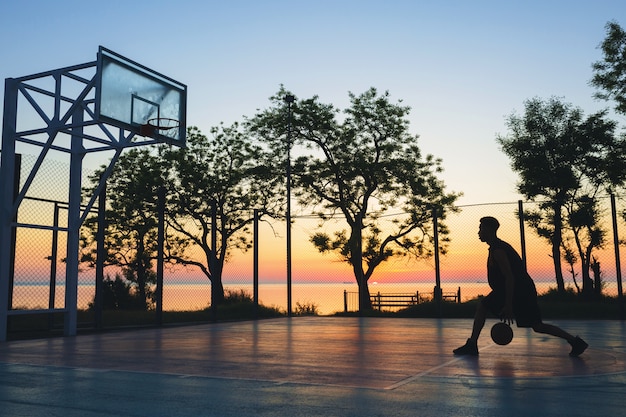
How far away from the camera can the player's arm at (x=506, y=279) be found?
7363 millimetres

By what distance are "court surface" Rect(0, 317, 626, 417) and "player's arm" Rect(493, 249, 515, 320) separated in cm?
62

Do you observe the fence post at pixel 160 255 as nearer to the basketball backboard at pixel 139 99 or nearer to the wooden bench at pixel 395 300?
the basketball backboard at pixel 139 99

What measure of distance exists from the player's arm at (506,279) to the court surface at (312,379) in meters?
0.62

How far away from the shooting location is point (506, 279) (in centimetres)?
749

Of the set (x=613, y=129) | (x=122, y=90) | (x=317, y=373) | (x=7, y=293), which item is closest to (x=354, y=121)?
(x=613, y=129)

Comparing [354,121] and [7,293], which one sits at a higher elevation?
[354,121]

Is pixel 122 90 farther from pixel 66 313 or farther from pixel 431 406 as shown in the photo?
pixel 431 406

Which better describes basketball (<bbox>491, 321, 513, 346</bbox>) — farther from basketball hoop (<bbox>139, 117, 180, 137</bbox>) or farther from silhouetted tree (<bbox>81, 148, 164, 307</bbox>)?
silhouetted tree (<bbox>81, 148, 164, 307</bbox>)

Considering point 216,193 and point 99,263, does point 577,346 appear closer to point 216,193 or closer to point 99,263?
point 99,263

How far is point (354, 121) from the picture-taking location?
29625 millimetres

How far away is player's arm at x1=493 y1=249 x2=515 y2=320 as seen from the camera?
7363 millimetres

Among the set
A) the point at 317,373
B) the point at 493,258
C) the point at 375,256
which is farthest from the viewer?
the point at 375,256

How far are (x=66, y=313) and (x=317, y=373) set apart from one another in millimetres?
7993

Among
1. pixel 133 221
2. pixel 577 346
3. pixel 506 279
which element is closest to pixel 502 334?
pixel 506 279
